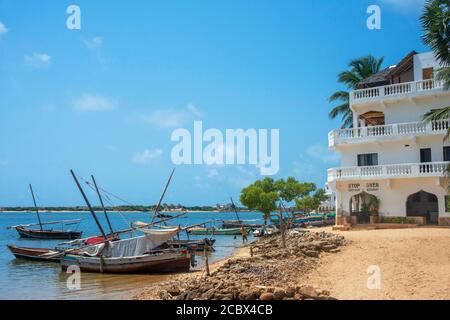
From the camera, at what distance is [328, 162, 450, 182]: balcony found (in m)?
29.3

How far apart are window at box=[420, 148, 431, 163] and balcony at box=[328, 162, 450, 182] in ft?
3.80

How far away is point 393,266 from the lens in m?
18.7

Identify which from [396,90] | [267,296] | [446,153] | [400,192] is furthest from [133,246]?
[446,153]

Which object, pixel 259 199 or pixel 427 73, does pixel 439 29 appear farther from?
pixel 259 199

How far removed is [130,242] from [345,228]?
13.8 metres

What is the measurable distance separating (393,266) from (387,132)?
1493cm

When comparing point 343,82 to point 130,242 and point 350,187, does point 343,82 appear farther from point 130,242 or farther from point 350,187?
point 130,242

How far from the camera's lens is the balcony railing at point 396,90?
102 ft

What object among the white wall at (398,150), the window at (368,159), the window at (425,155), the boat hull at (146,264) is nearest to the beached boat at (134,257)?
the boat hull at (146,264)

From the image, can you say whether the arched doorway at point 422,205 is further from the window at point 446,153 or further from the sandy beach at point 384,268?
the sandy beach at point 384,268

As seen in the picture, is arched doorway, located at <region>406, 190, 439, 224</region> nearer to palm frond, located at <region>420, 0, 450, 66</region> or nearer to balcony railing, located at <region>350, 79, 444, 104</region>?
balcony railing, located at <region>350, 79, 444, 104</region>
